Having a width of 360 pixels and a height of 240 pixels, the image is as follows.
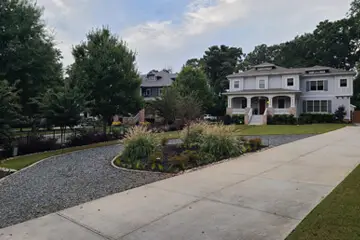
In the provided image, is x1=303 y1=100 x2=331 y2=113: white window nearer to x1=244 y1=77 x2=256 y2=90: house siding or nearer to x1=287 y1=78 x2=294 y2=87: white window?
x1=287 y1=78 x2=294 y2=87: white window

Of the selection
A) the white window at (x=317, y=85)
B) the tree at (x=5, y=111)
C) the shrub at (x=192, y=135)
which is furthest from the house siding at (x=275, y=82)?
the tree at (x=5, y=111)

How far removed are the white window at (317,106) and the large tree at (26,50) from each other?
2687 cm

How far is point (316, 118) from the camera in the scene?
29484 millimetres

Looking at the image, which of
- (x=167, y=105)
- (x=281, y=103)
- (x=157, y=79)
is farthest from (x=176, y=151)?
(x=157, y=79)

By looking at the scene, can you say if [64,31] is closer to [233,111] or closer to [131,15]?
[131,15]

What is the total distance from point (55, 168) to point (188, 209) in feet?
18.2

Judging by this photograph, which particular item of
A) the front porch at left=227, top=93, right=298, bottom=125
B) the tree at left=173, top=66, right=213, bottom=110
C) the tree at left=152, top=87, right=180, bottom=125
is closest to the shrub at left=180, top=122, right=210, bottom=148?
the tree at left=152, top=87, right=180, bottom=125

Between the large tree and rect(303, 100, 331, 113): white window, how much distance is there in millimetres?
26874

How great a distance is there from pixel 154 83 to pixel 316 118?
22634mm

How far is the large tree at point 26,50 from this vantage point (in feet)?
46.4

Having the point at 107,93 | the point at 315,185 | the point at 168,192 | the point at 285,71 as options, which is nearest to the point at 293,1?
the point at 107,93

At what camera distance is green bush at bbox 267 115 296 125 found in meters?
28.2

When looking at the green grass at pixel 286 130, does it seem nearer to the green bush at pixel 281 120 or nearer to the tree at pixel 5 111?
the green bush at pixel 281 120

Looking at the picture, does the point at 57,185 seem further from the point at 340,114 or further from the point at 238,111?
the point at 340,114
